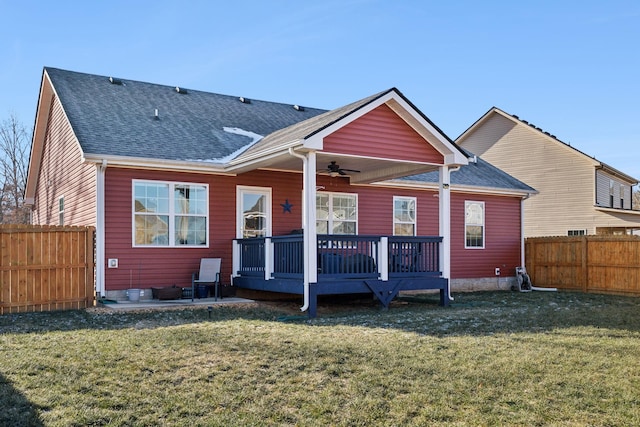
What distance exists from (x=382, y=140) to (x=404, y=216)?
4.77 metres

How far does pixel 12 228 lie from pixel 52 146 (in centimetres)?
708

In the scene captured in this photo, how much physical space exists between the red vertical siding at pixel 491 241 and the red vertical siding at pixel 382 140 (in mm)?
5061

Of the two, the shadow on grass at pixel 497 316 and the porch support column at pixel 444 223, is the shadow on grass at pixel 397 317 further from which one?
the porch support column at pixel 444 223

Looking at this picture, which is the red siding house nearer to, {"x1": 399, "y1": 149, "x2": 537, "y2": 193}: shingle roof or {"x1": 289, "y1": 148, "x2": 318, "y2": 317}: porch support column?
→ {"x1": 289, "y1": 148, "x2": 318, "y2": 317}: porch support column

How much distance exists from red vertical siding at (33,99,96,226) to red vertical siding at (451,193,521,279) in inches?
381

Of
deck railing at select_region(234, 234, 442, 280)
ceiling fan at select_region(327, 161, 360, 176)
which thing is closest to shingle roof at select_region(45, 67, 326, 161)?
ceiling fan at select_region(327, 161, 360, 176)

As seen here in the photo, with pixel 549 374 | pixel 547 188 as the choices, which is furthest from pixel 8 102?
pixel 549 374

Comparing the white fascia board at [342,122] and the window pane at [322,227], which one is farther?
the window pane at [322,227]

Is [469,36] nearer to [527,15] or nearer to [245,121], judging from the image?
[527,15]

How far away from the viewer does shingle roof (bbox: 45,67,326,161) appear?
12.0 meters

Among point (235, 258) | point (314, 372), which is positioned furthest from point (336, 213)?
point (314, 372)

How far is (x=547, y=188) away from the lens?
26.4m

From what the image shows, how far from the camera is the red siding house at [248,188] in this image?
11000 mm

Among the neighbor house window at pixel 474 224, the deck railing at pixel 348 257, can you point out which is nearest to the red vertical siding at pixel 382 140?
the deck railing at pixel 348 257
